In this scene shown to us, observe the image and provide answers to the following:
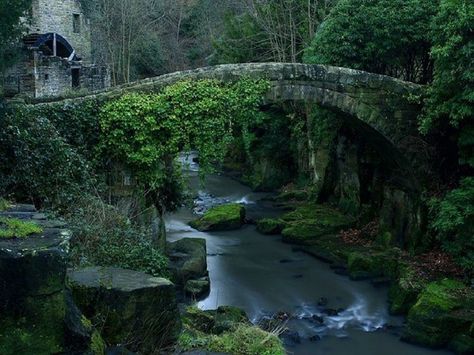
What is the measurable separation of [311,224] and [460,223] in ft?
20.2

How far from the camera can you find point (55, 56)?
25516 mm

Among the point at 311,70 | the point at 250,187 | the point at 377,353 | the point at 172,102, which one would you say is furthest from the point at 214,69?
the point at 250,187

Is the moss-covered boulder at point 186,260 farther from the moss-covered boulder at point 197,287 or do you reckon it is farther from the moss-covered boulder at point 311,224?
the moss-covered boulder at point 311,224

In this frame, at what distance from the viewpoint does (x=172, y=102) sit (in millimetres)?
11938

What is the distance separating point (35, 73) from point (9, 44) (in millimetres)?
3913

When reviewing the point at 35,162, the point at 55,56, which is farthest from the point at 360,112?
the point at 55,56

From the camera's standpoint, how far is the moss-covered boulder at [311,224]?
54.1ft

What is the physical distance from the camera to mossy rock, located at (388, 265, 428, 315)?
12.0 meters

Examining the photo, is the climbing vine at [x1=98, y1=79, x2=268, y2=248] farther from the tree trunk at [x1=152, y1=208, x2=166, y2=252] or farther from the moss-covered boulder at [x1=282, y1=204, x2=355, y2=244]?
the moss-covered boulder at [x1=282, y1=204, x2=355, y2=244]

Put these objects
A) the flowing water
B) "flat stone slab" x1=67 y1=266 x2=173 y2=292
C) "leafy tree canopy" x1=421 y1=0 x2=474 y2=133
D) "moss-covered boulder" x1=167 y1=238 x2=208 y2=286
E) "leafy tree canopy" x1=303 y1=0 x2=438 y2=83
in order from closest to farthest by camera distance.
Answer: "flat stone slab" x1=67 y1=266 x2=173 y2=292, "leafy tree canopy" x1=421 y1=0 x2=474 y2=133, the flowing water, "moss-covered boulder" x1=167 y1=238 x2=208 y2=286, "leafy tree canopy" x1=303 y1=0 x2=438 y2=83

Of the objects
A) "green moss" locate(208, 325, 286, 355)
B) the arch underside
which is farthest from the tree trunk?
"green moss" locate(208, 325, 286, 355)

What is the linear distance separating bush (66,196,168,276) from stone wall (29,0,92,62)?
24.0 metres

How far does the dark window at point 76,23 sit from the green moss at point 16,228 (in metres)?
31.5

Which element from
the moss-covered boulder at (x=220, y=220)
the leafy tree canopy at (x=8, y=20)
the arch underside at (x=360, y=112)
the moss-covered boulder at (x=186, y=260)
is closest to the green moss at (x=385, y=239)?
the arch underside at (x=360, y=112)
